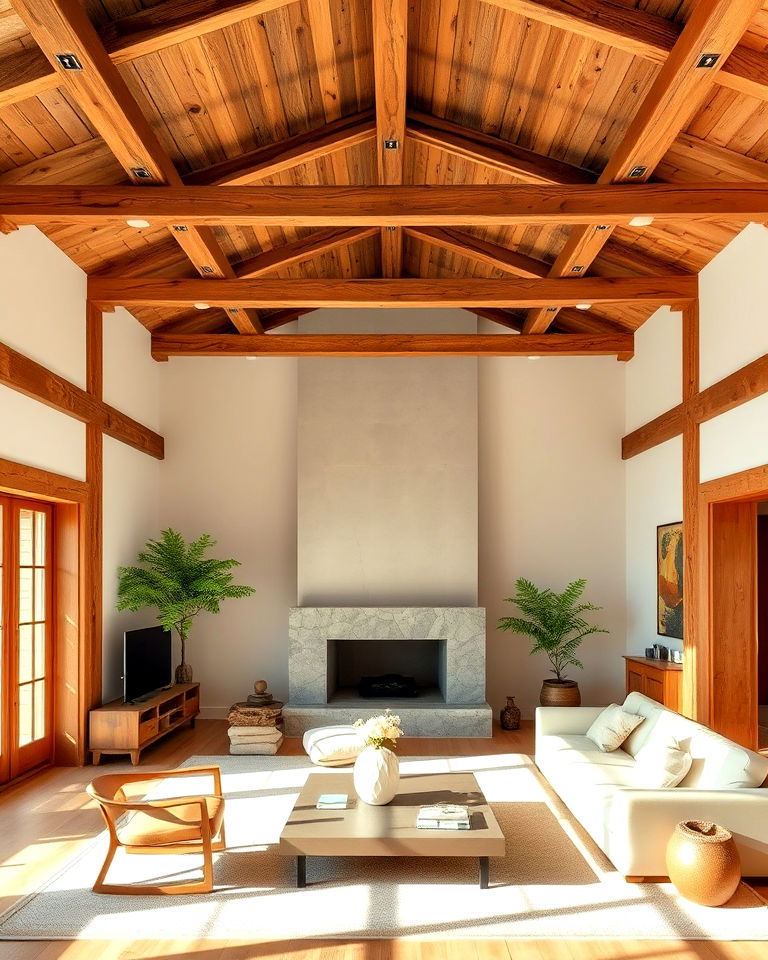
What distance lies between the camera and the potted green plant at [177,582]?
810 centimetres

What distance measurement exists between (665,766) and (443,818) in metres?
1.27

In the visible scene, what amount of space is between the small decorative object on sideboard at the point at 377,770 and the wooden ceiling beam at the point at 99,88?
3241mm

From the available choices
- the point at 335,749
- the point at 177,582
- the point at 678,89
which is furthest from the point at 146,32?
the point at 335,749

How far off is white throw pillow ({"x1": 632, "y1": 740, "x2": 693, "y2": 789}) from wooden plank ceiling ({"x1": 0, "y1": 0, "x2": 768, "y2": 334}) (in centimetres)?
329

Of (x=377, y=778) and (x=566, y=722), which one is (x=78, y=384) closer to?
(x=377, y=778)

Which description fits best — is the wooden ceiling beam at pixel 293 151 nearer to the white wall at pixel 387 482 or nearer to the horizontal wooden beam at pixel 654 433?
the white wall at pixel 387 482

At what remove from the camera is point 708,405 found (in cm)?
697

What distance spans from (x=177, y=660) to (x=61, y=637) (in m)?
2.47

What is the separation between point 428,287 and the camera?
768cm

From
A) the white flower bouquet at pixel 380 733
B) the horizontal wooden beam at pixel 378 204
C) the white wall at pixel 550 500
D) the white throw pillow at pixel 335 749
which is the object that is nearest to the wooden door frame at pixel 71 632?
the white throw pillow at pixel 335 749

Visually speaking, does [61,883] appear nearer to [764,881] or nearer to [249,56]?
[764,881]

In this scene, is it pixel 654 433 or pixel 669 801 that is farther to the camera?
pixel 654 433

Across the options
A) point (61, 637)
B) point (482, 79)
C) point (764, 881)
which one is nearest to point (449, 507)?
point (61, 637)

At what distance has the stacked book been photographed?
179 inches
